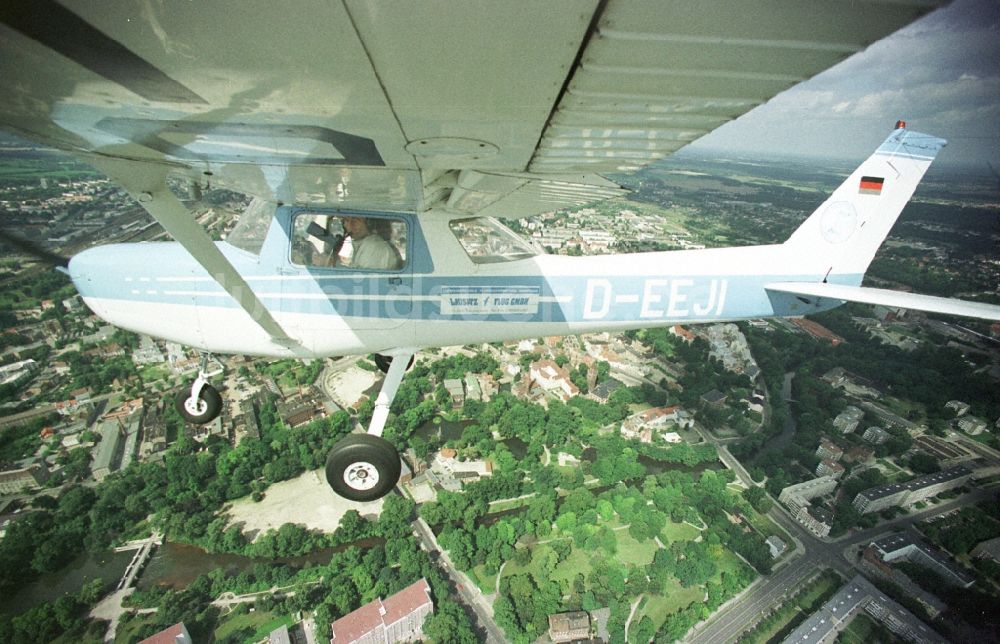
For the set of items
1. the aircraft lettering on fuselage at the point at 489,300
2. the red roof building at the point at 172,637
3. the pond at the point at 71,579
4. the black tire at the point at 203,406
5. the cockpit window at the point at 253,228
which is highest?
the cockpit window at the point at 253,228

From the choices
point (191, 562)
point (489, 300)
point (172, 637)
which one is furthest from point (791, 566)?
point (191, 562)

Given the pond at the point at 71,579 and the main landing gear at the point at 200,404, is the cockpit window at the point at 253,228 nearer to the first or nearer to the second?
the main landing gear at the point at 200,404

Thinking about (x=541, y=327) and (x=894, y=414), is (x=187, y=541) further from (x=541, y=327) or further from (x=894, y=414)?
(x=894, y=414)

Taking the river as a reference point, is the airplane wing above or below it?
above

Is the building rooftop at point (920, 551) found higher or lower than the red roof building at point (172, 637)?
lower

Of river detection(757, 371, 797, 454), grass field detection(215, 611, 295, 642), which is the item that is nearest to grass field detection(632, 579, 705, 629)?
river detection(757, 371, 797, 454)

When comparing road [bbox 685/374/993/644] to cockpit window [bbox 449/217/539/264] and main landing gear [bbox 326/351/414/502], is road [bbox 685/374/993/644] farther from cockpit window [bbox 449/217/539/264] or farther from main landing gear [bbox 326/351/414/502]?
cockpit window [bbox 449/217/539/264]

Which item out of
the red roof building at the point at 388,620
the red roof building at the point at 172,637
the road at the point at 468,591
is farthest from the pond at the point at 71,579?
the road at the point at 468,591

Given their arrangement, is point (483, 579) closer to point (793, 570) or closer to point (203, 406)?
point (203, 406)
